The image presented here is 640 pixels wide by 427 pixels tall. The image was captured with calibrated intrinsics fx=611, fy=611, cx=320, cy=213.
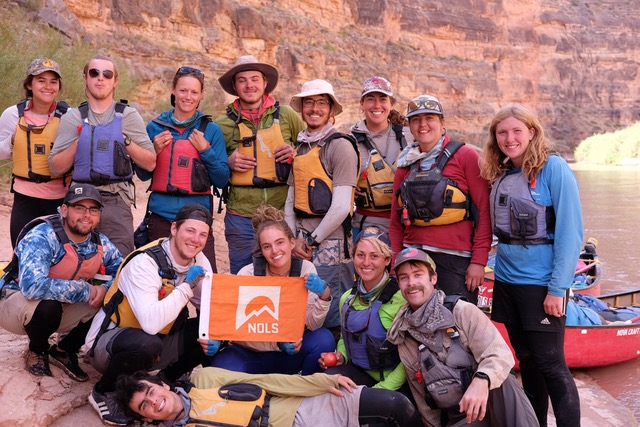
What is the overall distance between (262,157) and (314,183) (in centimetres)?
69

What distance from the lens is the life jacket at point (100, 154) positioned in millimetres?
4527

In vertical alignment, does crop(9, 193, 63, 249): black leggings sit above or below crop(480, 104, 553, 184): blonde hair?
below

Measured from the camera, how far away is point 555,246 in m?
3.73

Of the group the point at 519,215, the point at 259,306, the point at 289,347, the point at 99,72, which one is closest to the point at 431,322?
the point at 519,215

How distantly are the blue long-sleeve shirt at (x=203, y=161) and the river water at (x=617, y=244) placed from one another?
202 inches

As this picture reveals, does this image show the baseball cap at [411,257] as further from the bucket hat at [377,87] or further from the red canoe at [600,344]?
the red canoe at [600,344]

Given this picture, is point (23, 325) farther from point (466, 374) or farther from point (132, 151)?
point (466, 374)

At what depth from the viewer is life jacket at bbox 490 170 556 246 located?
3783mm

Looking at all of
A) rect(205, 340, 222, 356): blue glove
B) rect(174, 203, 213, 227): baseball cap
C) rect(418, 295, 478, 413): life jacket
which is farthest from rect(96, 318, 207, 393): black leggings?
rect(418, 295, 478, 413): life jacket

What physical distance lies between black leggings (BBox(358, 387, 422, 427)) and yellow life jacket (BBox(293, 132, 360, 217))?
1540mm

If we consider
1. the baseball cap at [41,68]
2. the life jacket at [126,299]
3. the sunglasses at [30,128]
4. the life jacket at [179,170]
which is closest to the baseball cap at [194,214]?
the life jacket at [126,299]

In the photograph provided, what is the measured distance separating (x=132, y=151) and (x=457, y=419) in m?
2.98

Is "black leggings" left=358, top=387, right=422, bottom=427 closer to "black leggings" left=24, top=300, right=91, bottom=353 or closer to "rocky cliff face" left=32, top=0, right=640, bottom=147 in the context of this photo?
"black leggings" left=24, top=300, right=91, bottom=353

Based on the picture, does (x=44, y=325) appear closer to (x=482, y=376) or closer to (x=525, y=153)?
(x=482, y=376)
